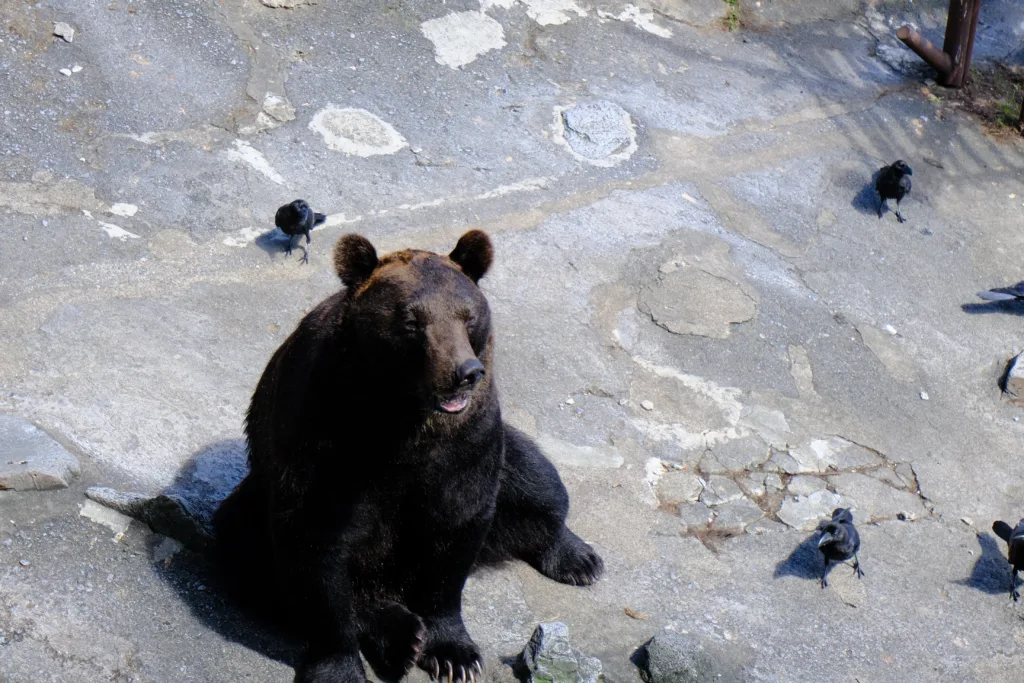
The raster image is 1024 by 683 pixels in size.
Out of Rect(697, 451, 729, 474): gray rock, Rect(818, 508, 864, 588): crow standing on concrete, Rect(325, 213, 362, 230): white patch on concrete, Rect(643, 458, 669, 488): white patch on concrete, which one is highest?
Rect(818, 508, 864, 588): crow standing on concrete

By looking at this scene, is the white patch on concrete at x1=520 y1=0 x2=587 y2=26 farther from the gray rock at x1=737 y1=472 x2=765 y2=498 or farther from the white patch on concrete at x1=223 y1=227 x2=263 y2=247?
the gray rock at x1=737 y1=472 x2=765 y2=498

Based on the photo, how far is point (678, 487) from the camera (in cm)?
595

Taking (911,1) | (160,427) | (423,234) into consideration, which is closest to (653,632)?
(160,427)

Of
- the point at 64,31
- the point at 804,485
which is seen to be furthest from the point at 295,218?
the point at 804,485

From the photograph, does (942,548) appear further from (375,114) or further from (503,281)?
(375,114)

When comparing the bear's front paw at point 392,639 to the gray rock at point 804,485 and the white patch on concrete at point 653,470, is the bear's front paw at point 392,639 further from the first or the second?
the gray rock at point 804,485

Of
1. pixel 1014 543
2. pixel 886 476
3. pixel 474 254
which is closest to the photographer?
pixel 474 254

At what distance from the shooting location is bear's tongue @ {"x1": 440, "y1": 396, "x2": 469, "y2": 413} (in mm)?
3482

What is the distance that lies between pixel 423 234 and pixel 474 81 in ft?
5.94

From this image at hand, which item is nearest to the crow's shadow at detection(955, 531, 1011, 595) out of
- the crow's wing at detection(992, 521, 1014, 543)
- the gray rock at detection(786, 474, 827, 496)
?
the crow's wing at detection(992, 521, 1014, 543)

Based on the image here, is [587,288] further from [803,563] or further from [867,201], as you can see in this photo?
[867,201]

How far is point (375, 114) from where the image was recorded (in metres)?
7.98

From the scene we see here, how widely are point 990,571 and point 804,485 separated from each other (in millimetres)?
1062

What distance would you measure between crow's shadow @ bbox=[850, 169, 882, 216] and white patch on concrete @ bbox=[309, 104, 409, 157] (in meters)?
3.62
